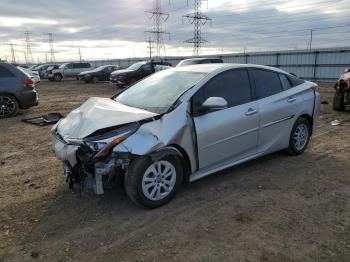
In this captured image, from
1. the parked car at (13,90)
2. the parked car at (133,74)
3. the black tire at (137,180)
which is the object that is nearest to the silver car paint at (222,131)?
the black tire at (137,180)

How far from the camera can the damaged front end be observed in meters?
3.69

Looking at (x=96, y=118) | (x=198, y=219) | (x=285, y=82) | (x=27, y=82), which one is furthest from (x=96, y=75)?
(x=198, y=219)

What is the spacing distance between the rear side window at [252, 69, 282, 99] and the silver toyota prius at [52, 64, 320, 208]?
0.7 inches

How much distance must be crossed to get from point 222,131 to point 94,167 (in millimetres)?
1692

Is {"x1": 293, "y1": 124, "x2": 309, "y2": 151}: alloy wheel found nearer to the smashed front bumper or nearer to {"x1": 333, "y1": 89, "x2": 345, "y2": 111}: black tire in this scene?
the smashed front bumper

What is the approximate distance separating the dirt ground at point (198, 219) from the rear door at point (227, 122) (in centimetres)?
43

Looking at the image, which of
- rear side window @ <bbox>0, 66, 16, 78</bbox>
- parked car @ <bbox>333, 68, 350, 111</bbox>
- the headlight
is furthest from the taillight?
parked car @ <bbox>333, 68, 350, 111</bbox>

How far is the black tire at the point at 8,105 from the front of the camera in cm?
1036

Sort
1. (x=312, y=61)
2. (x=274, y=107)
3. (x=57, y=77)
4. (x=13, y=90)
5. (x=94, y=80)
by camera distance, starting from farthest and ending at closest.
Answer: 1. (x=57, y=77)
2. (x=94, y=80)
3. (x=312, y=61)
4. (x=13, y=90)
5. (x=274, y=107)

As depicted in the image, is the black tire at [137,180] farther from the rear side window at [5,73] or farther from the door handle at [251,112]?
the rear side window at [5,73]

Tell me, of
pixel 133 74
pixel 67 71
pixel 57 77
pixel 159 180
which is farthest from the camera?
pixel 67 71

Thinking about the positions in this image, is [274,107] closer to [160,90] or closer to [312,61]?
[160,90]

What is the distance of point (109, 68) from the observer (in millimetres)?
28953

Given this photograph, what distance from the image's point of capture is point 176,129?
4.02m
